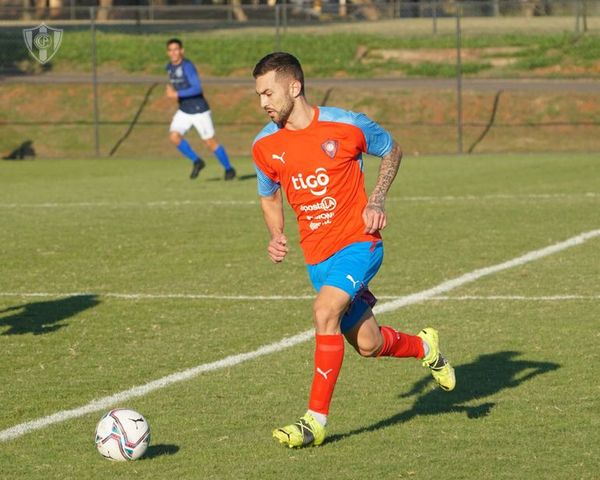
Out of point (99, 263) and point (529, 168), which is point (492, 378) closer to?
point (99, 263)

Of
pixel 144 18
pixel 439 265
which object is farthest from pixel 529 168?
pixel 144 18

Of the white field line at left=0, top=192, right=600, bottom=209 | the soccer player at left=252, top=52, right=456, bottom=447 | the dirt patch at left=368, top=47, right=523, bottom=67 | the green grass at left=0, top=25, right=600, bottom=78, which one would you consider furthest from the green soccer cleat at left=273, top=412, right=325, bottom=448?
the dirt patch at left=368, top=47, right=523, bottom=67

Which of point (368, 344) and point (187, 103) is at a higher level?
point (368, 344)

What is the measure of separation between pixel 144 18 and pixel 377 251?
48.3 metres

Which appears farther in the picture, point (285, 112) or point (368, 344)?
point (368, 344)

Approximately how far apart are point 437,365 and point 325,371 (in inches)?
39.9

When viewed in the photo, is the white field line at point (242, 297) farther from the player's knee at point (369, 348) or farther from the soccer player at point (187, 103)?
the soccer player at point (187, 103)

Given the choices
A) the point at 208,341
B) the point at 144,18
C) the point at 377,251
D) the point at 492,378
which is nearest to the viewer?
the point at 377,251

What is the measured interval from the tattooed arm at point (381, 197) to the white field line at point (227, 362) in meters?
2.02

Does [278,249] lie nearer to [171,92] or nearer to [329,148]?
[329,148]

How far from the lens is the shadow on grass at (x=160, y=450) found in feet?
21.6

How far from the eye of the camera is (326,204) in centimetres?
689

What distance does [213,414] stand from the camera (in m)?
7.39

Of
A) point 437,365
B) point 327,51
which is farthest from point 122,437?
point 327,51
